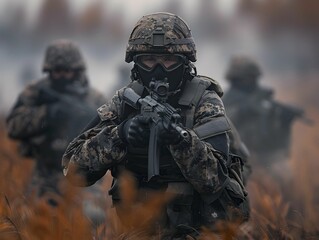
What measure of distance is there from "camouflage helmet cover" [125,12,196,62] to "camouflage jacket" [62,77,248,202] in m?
0.26

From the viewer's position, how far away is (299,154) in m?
Result: 15.5

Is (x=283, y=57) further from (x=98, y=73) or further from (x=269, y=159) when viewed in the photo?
(x=269, y=159)

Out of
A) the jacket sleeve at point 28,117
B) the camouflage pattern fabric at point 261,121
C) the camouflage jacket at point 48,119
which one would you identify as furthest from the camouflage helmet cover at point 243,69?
the jacket sleeve at point 28,117

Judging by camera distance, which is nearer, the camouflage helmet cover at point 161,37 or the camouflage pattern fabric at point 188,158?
the camouflage pattern fabric at point 188,158

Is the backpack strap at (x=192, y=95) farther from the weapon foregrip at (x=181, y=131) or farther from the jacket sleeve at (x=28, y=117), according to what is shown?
the jacket sleeve at (x=28, y=117)

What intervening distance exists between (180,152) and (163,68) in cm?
50

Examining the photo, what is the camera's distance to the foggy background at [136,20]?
33500 millimetres

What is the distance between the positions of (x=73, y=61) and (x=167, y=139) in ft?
13.9

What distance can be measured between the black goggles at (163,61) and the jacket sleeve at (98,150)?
255mm

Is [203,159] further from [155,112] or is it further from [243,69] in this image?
[243,69]

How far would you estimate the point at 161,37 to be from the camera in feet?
16.9

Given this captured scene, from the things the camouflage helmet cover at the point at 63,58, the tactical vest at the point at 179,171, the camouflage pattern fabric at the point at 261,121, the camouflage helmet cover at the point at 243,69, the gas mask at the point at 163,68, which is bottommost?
the camouflage pattern fabric at the point at 261,121

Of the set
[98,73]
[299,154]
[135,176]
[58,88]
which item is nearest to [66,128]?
[58,88]

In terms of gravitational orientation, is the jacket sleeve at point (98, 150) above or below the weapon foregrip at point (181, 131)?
below
